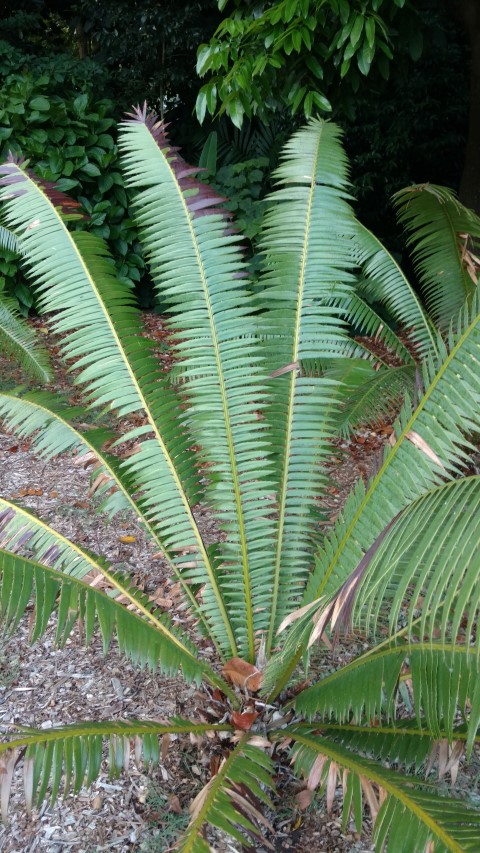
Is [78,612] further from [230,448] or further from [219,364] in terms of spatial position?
[219,364]

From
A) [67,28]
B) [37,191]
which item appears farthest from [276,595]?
[67,28]

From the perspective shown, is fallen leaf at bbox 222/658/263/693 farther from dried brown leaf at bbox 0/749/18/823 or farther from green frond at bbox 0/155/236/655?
dried brown leaf at bbox 0/749/18/823

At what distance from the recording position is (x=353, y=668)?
168 centimetres

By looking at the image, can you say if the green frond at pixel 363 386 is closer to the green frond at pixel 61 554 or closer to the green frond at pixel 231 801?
the green frond at pixel 61 554

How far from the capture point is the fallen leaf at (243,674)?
6.05ft

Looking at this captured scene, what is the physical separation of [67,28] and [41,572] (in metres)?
7.53

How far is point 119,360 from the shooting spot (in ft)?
6.74

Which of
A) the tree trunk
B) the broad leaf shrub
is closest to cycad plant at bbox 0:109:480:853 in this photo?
the tree trunk

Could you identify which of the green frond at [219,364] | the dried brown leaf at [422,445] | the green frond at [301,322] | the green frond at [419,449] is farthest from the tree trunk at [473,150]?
the dried brown leaf at [422,445]

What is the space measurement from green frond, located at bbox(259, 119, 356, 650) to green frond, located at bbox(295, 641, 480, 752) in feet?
1.26

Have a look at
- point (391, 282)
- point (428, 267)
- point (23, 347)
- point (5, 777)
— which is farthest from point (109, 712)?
point (428, 267)

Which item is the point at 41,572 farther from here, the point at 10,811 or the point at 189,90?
the point at 189,90

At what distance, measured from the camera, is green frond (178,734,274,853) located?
1.18 m

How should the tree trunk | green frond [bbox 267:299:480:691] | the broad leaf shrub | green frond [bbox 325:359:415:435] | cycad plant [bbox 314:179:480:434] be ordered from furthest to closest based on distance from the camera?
the broad leaf shrub, the tree trunk, cycad plant [bbox 314:179:480:434], green frond [bbox 325:359:415:435], green frond [bbox 267:299:480:691]
